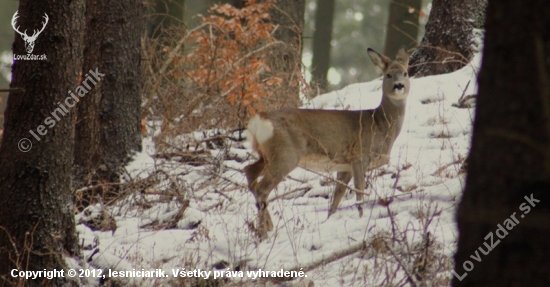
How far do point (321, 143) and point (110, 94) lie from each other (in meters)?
2.24

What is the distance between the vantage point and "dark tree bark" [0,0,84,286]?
15.0 feet

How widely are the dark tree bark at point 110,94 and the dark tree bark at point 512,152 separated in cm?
553

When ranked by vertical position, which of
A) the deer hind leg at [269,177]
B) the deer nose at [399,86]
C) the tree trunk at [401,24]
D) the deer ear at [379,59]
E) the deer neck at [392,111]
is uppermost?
the tree trunk at [401,24]

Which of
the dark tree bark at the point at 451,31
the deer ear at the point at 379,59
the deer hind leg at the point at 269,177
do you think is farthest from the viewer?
the dark tree bark at the point at 451,31

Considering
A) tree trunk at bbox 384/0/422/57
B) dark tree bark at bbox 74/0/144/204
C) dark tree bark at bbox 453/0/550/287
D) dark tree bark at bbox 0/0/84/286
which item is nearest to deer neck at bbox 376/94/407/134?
dark tree bark at bbox 74/0/144/204

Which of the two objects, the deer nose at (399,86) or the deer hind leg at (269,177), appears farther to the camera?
the deer nose at (399,86)

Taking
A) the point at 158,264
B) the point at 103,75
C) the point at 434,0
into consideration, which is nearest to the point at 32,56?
the point at 158,264

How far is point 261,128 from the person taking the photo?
Answer: 265 inches

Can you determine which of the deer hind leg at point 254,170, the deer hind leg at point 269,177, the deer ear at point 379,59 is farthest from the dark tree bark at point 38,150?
the deer ear at point 379,59

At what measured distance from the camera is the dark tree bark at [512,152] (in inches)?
75.3

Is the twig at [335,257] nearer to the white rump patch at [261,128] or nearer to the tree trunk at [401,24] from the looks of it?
the white rump patch at [261,128]

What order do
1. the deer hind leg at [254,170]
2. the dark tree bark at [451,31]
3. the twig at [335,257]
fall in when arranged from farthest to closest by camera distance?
1. the dark tree bark at [451,31]
2. the deer hind leg at [254,170]
3. the twig at [335,257]

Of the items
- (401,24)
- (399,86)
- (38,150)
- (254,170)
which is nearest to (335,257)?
(38,150)

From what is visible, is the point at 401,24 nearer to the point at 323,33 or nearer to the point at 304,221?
the point at 323,33
